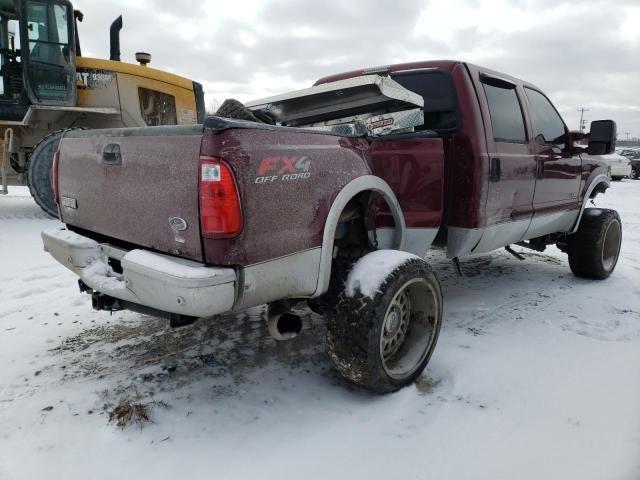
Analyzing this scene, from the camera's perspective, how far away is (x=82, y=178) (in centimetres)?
285

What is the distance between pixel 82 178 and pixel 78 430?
1.40 metres

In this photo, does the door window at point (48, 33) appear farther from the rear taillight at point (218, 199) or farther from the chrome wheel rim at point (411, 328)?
the chrome wheel rim at point (411, 328)

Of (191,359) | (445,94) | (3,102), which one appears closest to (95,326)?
(191,359)

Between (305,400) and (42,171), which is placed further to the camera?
(42,171)

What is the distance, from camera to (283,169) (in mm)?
2289

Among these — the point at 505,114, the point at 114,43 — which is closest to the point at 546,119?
the point at 505,114

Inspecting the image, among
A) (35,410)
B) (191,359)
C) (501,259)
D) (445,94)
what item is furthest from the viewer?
(501,259)

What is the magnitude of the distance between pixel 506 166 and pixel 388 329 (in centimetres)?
175

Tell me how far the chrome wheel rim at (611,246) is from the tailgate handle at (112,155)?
488cm

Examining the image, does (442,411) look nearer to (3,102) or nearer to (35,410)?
(35,410)

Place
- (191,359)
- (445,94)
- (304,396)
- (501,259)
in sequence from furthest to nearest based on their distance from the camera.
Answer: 1. (501,259)
2. (445,94)
3. (191,359)
4. (304,396)

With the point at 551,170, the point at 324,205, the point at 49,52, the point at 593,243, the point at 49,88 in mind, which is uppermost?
the point at 49,52

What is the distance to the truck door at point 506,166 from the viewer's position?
3.57 meters

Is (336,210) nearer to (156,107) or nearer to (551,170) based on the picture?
(551,170)
